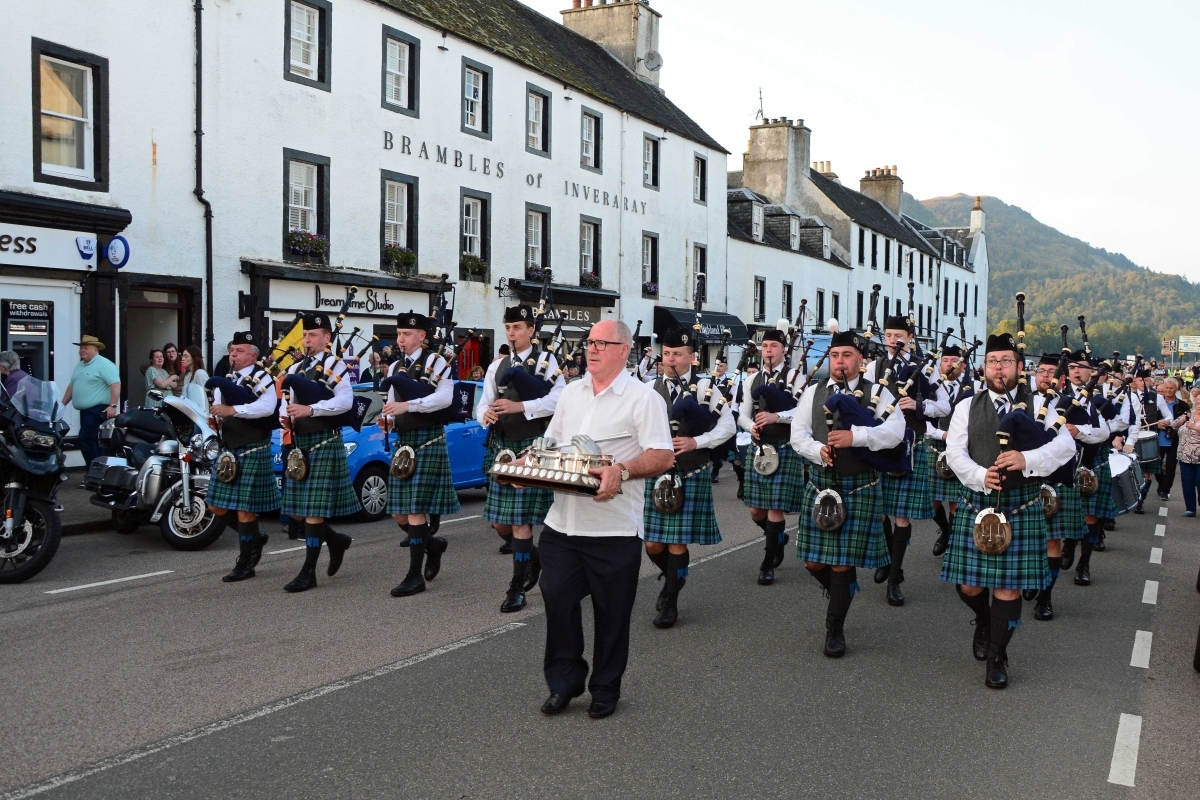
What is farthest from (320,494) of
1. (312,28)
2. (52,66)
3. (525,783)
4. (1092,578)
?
(312,28)

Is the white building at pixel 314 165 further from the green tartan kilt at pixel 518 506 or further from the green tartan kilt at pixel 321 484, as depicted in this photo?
the green tartan kilt at pixel 518 506

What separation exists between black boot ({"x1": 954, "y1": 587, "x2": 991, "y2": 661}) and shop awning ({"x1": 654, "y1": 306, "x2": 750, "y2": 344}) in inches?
831

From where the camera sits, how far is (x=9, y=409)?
7.88m

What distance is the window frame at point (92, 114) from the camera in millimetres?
13898

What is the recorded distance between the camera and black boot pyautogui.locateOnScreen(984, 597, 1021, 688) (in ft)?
18.6

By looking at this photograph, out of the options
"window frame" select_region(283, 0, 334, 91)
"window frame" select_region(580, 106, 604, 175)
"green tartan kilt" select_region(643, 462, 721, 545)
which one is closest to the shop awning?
"window frame" select_region(580, 106, 604, 175)

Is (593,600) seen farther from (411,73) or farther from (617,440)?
(411,73)

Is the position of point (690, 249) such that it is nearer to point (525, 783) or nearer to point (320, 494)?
point (320, 494)

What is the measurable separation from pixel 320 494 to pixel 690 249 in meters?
23.5

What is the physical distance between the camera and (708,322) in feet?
101

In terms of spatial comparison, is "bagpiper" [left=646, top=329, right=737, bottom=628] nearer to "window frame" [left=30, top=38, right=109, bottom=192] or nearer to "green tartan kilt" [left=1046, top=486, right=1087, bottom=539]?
"green tartan kilt" [left=1046, top=486, right=1087, bottom=539]

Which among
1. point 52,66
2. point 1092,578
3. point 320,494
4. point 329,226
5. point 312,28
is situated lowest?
point 1092,578

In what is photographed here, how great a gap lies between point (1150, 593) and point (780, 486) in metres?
2.98

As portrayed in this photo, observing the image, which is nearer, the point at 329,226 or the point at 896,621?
the point at 896,621
